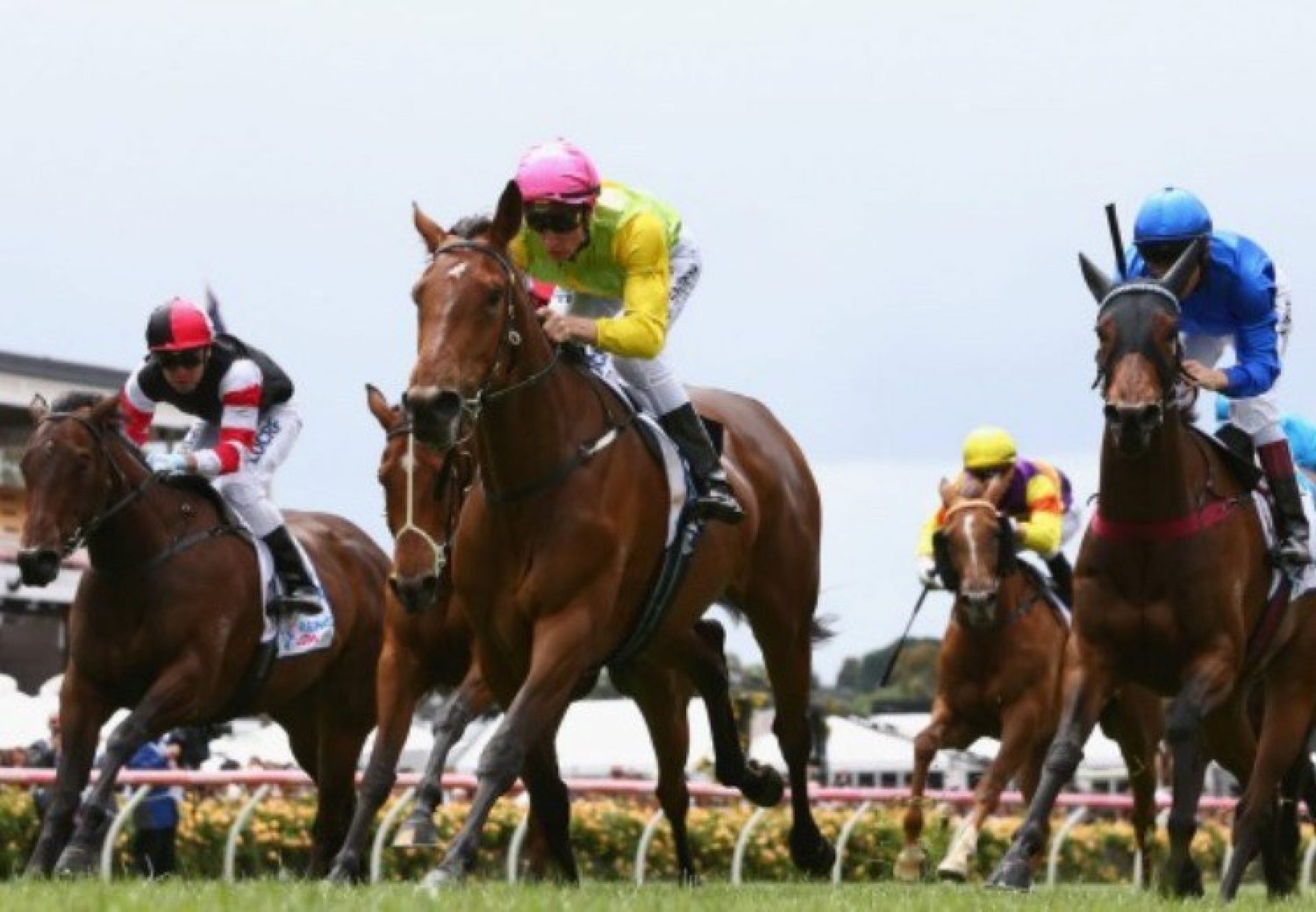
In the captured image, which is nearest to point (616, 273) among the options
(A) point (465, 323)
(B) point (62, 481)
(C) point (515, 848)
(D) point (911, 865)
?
(A) point (465, 323)

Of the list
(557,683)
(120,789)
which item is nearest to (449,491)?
(557,683)

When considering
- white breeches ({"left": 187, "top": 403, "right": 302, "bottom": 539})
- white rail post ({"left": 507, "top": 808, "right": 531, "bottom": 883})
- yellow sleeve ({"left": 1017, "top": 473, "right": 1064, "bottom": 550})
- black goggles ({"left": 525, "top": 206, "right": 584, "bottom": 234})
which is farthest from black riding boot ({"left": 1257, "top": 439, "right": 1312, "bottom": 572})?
white rail post ({"left": 507, "top": 808, "right": 531, "bottom": 883})

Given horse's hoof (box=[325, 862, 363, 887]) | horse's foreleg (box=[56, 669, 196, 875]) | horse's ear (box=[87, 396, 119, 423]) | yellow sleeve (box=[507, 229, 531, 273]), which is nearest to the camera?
yellow sleeve (box=[507, 229, 531, 273])

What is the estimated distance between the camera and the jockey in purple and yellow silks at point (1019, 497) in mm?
13094

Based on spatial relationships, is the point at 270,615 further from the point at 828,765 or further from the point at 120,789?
the point at 828,765

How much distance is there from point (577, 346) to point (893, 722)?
78.7 feet

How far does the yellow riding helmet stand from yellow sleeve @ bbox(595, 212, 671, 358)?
18.2 feet

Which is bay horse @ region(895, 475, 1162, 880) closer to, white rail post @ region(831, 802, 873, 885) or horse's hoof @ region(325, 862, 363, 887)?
white rail post @ region(831, 802, 873, 885)

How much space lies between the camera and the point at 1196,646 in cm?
781

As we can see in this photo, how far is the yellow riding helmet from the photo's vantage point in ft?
43.4

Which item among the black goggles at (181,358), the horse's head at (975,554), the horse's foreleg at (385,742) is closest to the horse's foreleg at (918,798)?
the horse's head at (975,554)

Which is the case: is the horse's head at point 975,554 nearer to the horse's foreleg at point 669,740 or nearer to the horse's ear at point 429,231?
the horse's foreleg at point 669,740

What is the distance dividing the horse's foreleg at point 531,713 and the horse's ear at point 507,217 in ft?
3.25

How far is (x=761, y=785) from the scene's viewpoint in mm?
9336
